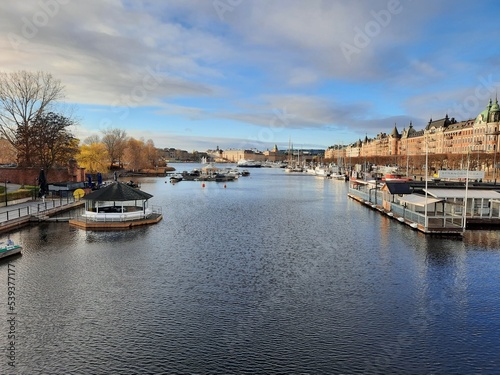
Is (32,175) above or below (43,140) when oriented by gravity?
below

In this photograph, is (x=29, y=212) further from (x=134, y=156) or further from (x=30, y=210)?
(x=134, y=156)

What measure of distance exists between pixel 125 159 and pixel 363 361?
13315cm

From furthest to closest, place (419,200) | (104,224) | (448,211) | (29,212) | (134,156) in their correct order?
(134,156) < (419,200) < (448,211) < (29,212) < (104,224)

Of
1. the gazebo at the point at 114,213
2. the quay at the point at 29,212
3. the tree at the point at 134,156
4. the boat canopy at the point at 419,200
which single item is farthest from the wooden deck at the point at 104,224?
the tree at the point at 134,156

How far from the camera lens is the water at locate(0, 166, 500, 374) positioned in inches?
A: 547

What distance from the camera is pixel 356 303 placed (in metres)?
19.0

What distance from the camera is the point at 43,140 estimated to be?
201 ft

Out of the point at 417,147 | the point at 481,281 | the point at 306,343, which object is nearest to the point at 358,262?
the point at 481,281

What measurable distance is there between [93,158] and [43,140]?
43.8 m

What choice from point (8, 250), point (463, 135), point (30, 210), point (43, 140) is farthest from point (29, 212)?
point (463, 135)

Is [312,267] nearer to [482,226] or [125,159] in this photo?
[482,226]

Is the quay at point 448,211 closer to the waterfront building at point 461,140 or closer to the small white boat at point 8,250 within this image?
the small white boat at point 8,250

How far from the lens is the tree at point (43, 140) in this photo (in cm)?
6100

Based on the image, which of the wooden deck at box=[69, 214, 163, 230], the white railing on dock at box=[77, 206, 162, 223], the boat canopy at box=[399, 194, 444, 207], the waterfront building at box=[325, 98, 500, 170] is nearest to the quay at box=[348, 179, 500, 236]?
the boat canopy at box=[399, 194, 444, 207]
